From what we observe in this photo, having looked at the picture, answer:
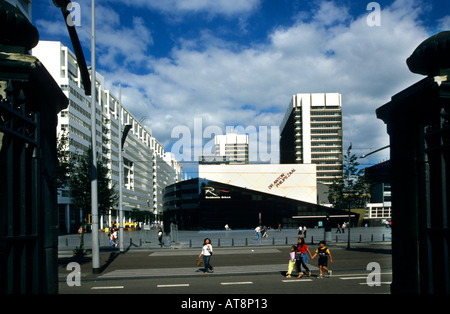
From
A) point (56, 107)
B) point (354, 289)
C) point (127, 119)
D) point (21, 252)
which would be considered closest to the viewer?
point (21, 252)

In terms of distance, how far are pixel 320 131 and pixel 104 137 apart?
9130 cm

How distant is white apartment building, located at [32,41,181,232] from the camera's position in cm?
7100

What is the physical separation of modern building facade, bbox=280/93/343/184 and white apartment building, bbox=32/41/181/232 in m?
61.6

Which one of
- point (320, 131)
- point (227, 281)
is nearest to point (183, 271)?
point (227, 281)

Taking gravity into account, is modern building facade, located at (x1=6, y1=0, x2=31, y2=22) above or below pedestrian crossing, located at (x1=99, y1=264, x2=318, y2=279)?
above

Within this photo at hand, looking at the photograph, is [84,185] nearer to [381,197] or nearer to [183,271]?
[183,271]

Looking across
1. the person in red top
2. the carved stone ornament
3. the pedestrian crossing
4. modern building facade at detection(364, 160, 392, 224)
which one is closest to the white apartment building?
the pedestrian crossing

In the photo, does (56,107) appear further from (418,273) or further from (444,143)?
(418,273)

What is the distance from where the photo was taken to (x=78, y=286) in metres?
14.5

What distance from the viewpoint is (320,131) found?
15688 centimetres

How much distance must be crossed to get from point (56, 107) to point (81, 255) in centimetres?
2107

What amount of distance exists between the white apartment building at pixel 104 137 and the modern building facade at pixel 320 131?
6155 cm

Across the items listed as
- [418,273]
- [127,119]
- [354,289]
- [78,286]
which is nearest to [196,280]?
[78,286]

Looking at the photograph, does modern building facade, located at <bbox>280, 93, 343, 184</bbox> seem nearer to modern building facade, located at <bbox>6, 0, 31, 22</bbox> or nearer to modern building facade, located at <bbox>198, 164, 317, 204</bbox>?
modern building facade, located at <bbox>198, 164, 317, 204</bbox>
